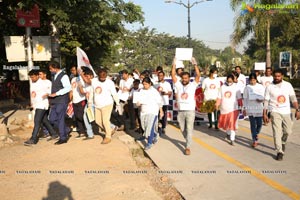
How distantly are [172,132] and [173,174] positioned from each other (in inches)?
138

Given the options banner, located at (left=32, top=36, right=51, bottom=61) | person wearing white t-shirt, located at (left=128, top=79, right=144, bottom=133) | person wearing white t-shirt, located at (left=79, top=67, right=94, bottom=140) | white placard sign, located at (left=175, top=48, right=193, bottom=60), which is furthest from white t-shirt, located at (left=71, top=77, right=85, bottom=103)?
banner, located at (left=32, top=36, right=51, bottom=61)

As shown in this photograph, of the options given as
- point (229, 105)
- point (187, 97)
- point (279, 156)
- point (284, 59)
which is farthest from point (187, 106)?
point (284, 59)

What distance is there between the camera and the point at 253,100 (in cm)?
695

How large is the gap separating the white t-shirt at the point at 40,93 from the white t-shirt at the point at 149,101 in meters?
2.13

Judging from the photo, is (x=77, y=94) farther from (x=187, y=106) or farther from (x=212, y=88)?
(x=212, y=88)

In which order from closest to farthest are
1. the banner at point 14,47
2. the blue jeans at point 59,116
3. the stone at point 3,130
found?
the blue jeans at point 59,116
the stone at point 3,130
the banner at point 14,47

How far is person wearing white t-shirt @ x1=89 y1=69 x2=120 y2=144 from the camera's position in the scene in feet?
24.1

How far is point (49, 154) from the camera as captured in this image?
655 cm

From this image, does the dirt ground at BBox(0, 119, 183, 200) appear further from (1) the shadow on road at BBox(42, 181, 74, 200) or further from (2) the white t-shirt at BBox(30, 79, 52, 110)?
(2) the white t-shirt at BBox(30, 79, 52, 110)

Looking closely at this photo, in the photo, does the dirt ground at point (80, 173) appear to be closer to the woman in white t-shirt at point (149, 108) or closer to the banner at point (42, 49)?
the woman in white t-shirt at point (149, 108)

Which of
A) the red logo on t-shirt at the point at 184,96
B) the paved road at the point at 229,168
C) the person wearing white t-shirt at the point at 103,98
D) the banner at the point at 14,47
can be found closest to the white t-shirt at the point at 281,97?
the paved road at the point at 229,168

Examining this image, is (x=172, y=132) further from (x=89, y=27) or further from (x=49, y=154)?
(x=89, y=27)

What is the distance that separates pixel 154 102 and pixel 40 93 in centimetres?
252

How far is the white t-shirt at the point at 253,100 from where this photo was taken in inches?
270
